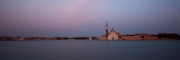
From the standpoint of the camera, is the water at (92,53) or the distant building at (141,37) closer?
the water at (92,53)

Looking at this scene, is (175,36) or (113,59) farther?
(175,36)

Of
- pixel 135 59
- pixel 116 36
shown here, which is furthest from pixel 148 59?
pixel 116 36

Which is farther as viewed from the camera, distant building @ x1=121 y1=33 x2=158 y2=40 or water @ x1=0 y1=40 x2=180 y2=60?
distant building @ x1=121 y1=33 x2=158 y2=40

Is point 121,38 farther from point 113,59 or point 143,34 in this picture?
point 113,59

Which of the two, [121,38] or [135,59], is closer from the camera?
[135,59]

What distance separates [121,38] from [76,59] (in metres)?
77.1

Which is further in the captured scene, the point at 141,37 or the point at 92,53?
the point at 141,37

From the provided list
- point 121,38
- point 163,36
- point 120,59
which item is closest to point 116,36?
point 121,38

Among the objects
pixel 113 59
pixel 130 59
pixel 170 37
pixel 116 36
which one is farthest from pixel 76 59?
pixel 170 37

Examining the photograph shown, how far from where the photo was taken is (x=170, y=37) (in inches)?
3398

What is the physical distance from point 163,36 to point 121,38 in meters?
19.4

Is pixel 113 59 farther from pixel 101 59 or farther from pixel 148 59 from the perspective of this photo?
pixel 148 59

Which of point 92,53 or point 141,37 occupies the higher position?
point 141,37

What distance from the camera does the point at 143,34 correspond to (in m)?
84.4
